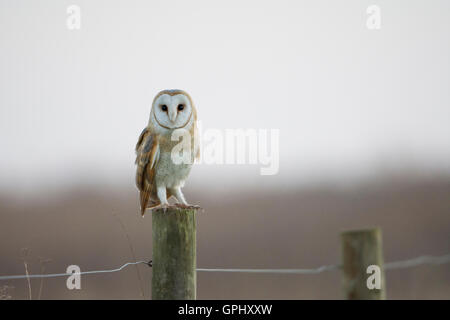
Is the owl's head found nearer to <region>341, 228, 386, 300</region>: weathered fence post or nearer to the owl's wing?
the owl's wing

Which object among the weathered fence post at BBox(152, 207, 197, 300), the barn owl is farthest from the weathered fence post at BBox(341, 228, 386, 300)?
the barn owl

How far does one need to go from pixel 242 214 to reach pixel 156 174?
40.2 feet

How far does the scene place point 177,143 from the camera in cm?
441

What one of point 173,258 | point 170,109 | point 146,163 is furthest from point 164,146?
point 173,258

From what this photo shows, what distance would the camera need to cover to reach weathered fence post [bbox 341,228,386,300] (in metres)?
2.53

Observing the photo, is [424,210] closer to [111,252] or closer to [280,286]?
[280,286]

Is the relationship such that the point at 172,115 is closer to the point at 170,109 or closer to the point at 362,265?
the point at 170,109

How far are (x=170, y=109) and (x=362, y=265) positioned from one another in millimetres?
2244

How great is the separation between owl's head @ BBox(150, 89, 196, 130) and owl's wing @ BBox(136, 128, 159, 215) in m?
0.14

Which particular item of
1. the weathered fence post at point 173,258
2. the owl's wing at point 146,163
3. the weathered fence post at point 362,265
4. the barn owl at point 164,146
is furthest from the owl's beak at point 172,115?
the weathered fence post at point 362,265

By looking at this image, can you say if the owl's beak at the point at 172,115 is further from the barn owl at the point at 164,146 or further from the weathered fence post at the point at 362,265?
the weathered fence post at the point at 362,265

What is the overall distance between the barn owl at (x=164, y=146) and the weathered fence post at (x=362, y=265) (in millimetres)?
2073

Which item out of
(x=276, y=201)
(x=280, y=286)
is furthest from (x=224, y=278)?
(x=276, y=201)

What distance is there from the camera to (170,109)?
432cm
